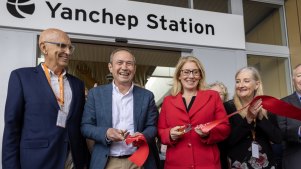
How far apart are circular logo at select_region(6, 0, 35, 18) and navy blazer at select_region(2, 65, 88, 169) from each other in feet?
7.55

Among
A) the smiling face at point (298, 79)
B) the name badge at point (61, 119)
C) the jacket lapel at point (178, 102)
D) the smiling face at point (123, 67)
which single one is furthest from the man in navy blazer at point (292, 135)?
the name badge at point (61, 119)

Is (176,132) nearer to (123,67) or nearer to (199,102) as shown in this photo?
(199,102)

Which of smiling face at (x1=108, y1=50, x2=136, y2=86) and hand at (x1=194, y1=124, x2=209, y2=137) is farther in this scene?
smiling face at (x1=108, y1=50, x2=136, y2=86)

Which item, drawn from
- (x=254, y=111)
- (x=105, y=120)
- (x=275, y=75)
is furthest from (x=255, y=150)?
(x=275, y=75)

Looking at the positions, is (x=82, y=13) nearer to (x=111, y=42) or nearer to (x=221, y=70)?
(x=111, y=42)

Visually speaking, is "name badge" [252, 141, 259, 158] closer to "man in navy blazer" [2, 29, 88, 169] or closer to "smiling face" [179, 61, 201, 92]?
"smiling face" [179, 61, 201, 92]

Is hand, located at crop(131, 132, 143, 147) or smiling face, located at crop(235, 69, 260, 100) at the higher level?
smiling face, located at crop(235, 69, 260, 100)

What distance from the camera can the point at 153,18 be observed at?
16.6 feet

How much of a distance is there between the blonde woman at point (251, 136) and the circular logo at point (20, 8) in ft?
10.1

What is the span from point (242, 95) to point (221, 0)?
3.60 meters

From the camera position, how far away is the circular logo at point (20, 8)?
4.36 meters

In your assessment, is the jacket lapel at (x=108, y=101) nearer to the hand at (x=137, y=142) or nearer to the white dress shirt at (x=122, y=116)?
the white dress shirt at (x=122, y=116)

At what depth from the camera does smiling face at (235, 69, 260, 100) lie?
2.74 metres

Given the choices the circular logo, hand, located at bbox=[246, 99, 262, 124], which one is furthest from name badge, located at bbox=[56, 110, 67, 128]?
the circular logo
